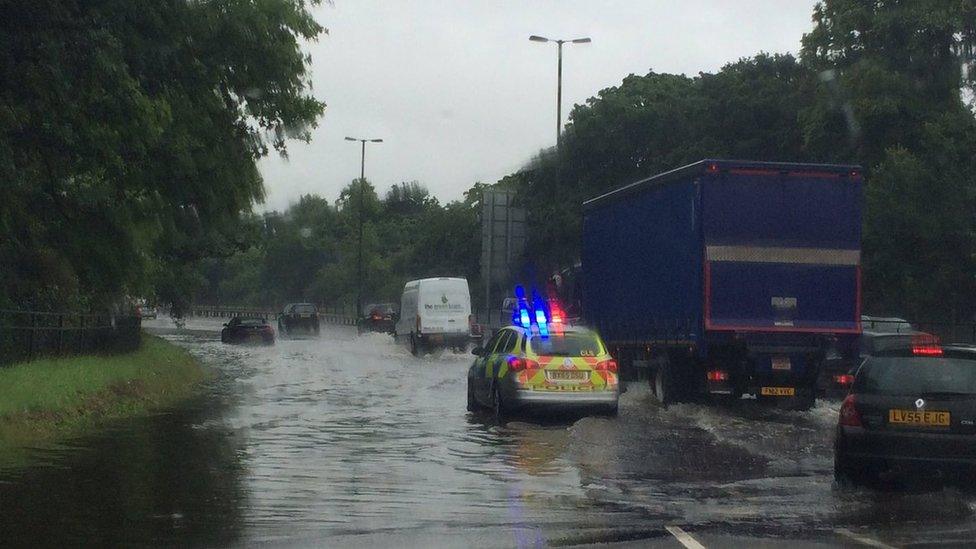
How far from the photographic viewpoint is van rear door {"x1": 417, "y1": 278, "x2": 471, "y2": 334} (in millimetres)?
47312

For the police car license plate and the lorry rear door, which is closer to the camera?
the police car license plate

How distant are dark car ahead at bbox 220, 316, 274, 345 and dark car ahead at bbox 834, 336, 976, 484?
4492 centimetres

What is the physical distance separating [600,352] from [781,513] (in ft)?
29.2

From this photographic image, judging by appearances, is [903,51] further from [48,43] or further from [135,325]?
[48,43]

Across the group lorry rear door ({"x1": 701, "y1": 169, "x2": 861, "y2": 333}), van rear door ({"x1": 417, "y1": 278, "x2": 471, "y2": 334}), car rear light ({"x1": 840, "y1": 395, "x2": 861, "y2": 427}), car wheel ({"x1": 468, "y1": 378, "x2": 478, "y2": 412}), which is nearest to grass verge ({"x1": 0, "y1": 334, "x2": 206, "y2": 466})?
car wheel ({"x1": 468, "y1": 378, "x2": 478, "y2": 412})

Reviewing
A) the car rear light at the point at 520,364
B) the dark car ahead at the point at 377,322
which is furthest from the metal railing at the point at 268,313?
the car rear light at the point at 520,364

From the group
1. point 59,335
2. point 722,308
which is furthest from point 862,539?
point 59,335

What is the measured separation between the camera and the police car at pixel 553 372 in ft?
65.3

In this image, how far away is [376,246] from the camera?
123000mm

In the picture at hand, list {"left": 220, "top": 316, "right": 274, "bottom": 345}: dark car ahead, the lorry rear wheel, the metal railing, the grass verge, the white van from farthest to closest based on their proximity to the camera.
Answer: the metal railing
{"left": 220, "top": 316, "right": 274, "bottom": 345}: dark car ahead
the white van
the lorry rear wheel
the grass verge

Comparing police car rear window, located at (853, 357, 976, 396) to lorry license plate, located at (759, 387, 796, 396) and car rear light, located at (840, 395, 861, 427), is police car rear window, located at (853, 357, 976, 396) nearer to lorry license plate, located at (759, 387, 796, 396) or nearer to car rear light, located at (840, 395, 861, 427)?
car rear light, located at (840, 395, 861, 427)

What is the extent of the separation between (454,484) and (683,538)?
369 cm

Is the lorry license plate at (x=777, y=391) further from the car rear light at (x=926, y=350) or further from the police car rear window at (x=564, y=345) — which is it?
the car rear light at (x=926, y=350)

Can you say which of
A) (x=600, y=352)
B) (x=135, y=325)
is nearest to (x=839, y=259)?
(x=600, y=352)
